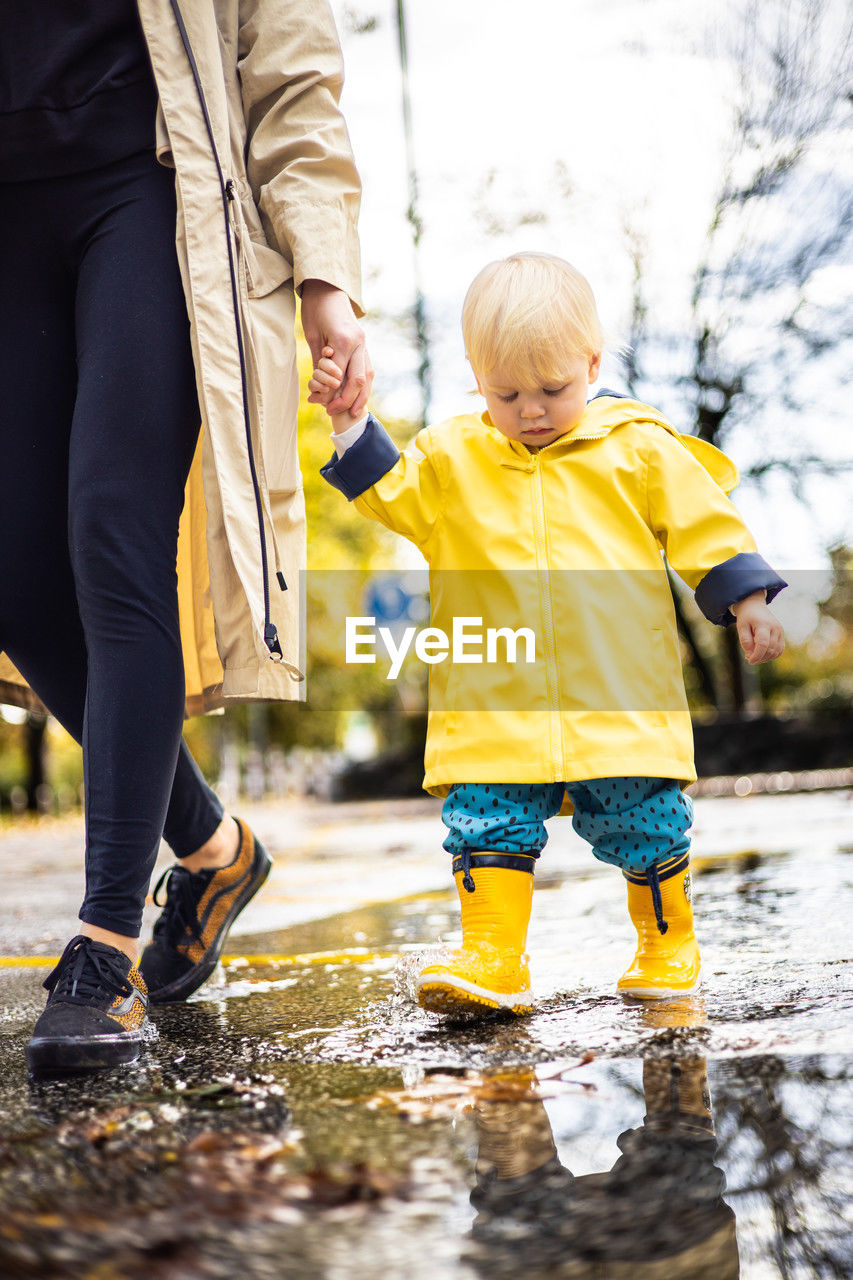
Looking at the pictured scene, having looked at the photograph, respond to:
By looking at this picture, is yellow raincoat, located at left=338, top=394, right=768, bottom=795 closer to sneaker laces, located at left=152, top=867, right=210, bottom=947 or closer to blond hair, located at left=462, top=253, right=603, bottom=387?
blond hair, located at left=462, top=253, right=603, bottom=387

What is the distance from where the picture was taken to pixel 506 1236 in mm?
1127

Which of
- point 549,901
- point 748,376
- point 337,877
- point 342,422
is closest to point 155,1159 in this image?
point 342,422

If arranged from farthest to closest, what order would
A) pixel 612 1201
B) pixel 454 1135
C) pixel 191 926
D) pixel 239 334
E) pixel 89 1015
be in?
1. pixel 191 926
2. pixel 239 334
3. pixel 89 1015
4. pixel 454 1135
5. pixel 612 1201

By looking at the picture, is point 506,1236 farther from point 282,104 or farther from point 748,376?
point 748,376

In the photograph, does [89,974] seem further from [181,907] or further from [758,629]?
[758,629]

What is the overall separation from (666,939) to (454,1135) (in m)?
0.97

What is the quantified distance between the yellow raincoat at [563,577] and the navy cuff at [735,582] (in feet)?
0.05

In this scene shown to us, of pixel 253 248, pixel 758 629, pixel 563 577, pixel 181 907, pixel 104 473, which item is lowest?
pixel 181 907

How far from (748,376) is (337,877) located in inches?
497

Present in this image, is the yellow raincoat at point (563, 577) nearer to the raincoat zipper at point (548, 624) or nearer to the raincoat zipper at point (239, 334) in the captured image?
the raincoat zipper at point (548, 624)

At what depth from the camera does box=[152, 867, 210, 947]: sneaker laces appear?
2557mm

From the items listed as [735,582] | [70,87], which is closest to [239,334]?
[70,87]

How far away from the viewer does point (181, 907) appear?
2580 mm

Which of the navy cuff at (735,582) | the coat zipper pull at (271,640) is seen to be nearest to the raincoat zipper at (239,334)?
the coat zipper pull at (271,640)
